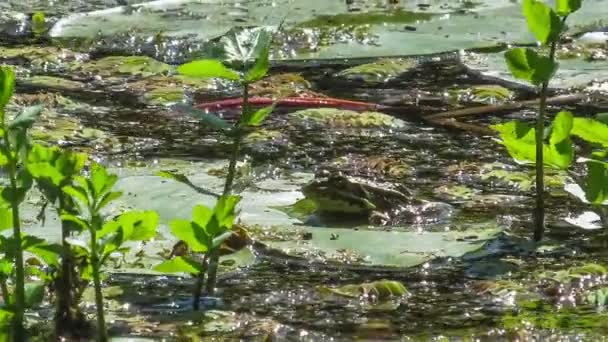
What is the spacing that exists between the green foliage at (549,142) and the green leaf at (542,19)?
0.13m

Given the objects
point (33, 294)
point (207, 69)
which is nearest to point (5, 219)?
point (33, 294)

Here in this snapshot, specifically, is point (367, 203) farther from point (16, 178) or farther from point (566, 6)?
point (16, 178)

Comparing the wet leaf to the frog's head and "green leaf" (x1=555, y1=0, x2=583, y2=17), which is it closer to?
the frog's head

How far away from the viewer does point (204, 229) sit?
5.84 ft

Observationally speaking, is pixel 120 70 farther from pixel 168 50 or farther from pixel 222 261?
pixel 222 261

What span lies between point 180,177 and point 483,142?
4.90ft

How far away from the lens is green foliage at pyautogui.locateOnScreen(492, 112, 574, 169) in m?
2.22

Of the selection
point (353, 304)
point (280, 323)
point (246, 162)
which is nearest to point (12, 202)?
point (280, 323)

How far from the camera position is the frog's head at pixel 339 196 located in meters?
2.44

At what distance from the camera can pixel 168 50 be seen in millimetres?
4461

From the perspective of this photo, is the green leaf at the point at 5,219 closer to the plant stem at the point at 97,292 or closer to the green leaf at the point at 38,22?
the plant stem at the point at 97,292

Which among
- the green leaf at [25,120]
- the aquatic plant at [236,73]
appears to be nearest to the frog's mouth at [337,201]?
the aquatic plant at [236,73]

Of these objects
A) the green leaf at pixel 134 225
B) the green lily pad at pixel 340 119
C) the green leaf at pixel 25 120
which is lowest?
the green lily pad at pixel 340 119

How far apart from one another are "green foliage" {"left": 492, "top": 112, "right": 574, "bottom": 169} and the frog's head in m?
0.30
